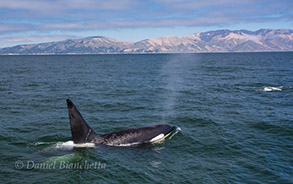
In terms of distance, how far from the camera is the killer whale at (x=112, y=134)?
20.7 meters

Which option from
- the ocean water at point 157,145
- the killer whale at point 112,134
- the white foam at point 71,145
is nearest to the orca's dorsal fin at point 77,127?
the killer whale at point 112,134

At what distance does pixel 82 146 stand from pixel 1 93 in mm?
34926

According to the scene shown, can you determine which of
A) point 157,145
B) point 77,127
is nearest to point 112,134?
Result: point 77,127

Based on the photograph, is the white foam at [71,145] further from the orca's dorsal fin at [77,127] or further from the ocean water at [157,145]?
the orca's dorsal fin at [77,127]

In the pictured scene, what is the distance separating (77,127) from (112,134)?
3.32m

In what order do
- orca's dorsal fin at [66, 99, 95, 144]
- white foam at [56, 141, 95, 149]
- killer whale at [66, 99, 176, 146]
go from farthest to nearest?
white foam at [56, 141, 95, 149] < killer whale at [66, 99, 176, 146] < orca's dorsal fin at [66, 99, 95, 144]

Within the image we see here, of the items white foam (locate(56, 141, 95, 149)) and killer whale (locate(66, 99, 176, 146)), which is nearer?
killer whale (locate(66, 99, 176, 146))

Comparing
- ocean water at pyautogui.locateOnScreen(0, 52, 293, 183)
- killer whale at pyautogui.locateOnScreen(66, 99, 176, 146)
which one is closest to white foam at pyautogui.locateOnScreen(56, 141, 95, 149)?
ocean water at pyautogui.locateOnScreen(0, 52, 293, 183)

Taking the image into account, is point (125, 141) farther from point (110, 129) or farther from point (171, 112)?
point (171, 112)

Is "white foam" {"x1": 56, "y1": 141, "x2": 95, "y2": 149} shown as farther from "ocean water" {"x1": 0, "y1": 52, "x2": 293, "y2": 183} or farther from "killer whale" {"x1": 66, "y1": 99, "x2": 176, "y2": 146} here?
"killer whale" {"x1": 66, "y1": 99, "x2": 176, "y2": 146}

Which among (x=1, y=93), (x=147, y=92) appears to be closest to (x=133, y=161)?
(x=147, y=92)

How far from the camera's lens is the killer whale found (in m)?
20.7

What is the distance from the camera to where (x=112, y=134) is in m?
22.8

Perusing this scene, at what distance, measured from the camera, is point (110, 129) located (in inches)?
1088
